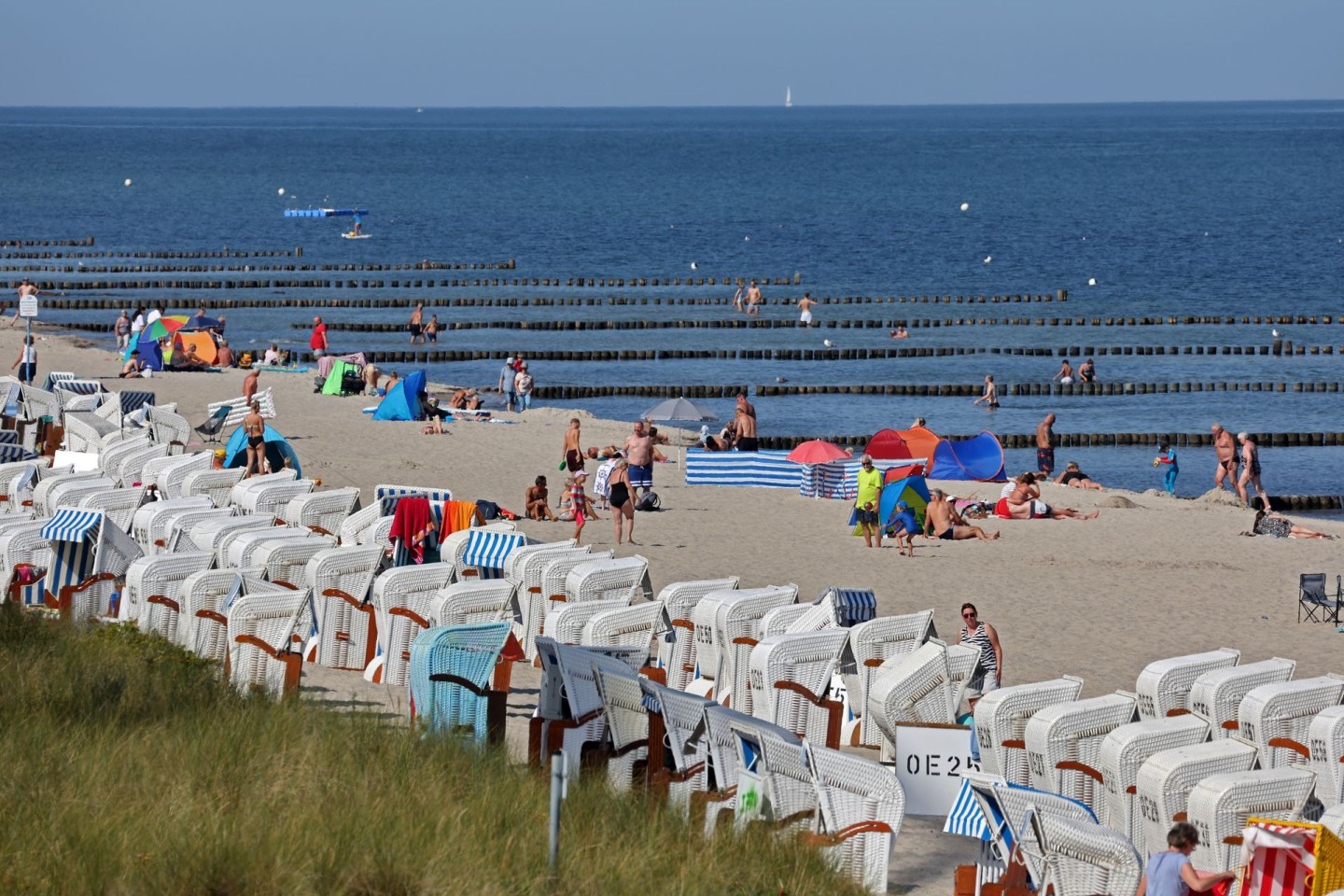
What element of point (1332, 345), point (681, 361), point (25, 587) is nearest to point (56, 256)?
point (681, 361)

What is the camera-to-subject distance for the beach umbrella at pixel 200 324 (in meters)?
37.7

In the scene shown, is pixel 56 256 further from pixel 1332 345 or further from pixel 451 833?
pixel 451 833

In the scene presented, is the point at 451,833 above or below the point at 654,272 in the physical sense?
below

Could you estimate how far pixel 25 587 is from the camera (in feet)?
46.7

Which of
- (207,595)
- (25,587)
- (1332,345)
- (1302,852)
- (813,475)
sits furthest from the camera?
(1332,345)

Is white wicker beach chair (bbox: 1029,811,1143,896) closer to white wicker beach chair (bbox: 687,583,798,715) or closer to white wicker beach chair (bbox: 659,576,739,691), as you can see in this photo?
white wicker beach chair (bbox: 687,583,798,715)

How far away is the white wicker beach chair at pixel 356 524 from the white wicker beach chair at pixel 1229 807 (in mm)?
8710

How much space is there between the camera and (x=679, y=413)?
28906mm

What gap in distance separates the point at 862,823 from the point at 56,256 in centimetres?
6848

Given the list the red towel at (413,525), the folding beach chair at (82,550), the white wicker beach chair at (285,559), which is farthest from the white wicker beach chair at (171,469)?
the white wicker beach chair at (285,559)

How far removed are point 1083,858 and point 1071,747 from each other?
2.17 m

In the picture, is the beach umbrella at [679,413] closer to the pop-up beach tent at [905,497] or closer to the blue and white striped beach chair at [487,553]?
the pop-up beach tent at [905,497]

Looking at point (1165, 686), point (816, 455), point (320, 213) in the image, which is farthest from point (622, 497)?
point (320, 213)

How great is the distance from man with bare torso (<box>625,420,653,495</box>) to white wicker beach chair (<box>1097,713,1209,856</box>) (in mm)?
12374
